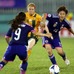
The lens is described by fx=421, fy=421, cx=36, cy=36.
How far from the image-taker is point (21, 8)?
38312mm

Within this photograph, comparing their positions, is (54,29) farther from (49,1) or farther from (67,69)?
(49,1)

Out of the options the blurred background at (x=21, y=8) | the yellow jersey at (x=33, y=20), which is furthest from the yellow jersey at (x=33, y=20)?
the blurred background at (x=21, y=8)

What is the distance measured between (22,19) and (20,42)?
61cm

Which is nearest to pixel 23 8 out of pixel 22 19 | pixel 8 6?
pixel 8 6

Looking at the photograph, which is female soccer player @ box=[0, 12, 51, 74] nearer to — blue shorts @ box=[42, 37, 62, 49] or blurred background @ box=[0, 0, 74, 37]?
blue shorts @ box=[42, 37, 62, 49]

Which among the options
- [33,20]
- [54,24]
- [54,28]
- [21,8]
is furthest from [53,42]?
[21,8]

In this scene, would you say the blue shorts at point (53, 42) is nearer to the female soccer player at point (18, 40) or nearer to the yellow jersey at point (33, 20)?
the yellow jersey at point (33, 20)

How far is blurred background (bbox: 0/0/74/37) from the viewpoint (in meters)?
37.9

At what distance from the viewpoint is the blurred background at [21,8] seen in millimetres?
37925

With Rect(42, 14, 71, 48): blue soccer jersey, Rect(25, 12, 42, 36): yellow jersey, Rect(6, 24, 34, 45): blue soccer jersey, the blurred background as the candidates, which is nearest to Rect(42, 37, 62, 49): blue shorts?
Rect(42, 14, 71, 48): blue soccer jersey

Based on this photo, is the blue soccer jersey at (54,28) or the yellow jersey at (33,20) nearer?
the blue soccer jersey at (54,28)

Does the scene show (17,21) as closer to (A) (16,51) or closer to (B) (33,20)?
(A) (16,51)

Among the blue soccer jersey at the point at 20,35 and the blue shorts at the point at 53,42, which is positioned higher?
the blue soccer jersey at the point at 20,35

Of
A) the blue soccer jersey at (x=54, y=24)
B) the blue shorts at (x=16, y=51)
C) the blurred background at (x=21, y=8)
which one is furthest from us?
the blurred background at (x=21, y=8)
